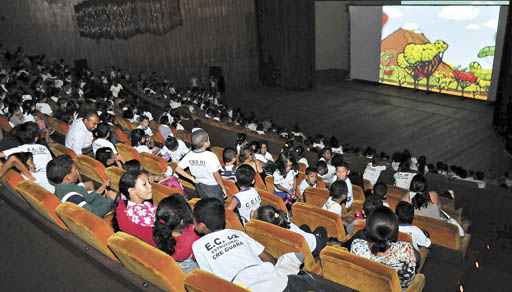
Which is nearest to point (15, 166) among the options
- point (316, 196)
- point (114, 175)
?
point (114, 175)

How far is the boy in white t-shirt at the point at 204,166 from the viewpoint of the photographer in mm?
4219

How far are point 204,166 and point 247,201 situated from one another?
0.73 metres

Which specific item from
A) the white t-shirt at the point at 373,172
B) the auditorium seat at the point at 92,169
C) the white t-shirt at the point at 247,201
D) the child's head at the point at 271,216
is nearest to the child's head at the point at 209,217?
the child's head at the point at 271,216

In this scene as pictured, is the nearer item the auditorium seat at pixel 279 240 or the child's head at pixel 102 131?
the auditorium seat at pixel 279 240

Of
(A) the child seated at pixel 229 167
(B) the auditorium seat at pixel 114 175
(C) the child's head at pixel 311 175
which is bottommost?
(C) the child's head at pixel 311 175

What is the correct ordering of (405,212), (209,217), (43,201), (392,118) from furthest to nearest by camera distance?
1. (392,118)
2. (405,212)
3. (43,201)
4. (209,217)

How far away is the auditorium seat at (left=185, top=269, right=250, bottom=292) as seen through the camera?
200cm

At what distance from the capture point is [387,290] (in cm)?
256

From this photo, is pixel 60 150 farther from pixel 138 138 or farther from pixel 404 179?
pixel 404 179

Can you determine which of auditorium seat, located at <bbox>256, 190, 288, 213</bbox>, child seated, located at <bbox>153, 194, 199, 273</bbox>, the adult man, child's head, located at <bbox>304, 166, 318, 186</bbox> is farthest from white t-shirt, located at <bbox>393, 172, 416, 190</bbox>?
child seated, located at <bbox>153, 194, 199, 273</bbox>

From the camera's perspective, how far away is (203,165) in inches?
167

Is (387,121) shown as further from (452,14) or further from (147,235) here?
(147,235)

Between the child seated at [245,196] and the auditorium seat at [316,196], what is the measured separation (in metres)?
1.14

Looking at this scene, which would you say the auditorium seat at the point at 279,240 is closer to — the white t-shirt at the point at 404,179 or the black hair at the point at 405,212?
the black hair at the point at 405,212
